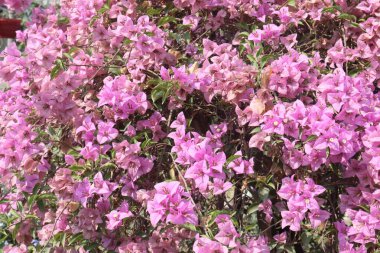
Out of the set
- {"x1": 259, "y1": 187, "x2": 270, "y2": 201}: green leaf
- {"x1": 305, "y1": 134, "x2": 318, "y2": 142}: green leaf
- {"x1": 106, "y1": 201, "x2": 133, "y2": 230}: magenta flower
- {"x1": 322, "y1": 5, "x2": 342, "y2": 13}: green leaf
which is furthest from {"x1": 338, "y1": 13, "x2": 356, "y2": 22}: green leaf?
{"x1": 106, "y1": 201, "x2": 133, "y2": 230}: magenta flower

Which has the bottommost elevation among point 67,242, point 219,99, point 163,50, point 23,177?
point 67,242

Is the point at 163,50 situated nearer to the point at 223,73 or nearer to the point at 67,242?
the point at 223,73

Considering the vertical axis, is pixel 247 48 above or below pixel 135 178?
above

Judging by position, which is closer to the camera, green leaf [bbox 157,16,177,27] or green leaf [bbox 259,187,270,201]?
green leaf [bbox 259,187,270,201]

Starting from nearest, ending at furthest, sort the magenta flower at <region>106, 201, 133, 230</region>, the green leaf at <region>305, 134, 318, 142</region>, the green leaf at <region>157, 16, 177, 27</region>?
the green leaf at <region>305, 134, 318, 142</region>
the magenta flower at <region>106, 201, 133, 230</region>
the green leaf at <region>157, 16, 177, 27</region>

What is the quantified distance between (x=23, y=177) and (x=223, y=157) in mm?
732

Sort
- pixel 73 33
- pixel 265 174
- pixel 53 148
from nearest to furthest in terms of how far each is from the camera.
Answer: pixel 265 174 < pixel 53 148 < pixel 73 33

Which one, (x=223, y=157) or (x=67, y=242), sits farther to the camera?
(x=67, y=242)

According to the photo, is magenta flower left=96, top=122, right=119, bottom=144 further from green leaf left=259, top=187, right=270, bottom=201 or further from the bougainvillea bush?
green leaf left=259, top=187, right=270, bottom=201

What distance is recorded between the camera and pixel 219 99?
1.87m

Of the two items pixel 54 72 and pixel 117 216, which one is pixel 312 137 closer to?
pixel 117 216

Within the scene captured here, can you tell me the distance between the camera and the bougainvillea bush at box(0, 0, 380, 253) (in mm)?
1617

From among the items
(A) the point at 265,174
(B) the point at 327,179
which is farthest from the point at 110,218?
(B) the point at 327,179

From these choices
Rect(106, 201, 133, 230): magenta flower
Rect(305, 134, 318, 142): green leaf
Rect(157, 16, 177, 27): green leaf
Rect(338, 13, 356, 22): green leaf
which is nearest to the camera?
Rect(305, 134, 318, 142): green leaf
